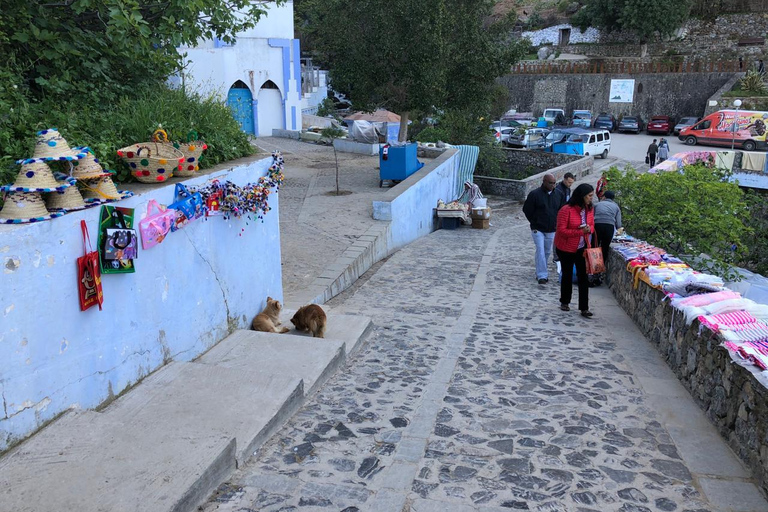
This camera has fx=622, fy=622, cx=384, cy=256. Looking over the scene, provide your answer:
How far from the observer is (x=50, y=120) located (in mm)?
5027

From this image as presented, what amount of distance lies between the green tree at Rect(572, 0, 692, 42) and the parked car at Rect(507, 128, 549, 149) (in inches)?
810

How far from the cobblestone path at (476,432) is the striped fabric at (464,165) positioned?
11.4 metres

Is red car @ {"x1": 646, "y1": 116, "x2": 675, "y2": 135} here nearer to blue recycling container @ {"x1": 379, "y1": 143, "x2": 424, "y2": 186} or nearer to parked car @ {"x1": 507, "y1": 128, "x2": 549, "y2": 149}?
parked car @ {"x1": 507, "y1": 128, "x2": 549, "y2": 149}

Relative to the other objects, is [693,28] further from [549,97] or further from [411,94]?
[411,94]

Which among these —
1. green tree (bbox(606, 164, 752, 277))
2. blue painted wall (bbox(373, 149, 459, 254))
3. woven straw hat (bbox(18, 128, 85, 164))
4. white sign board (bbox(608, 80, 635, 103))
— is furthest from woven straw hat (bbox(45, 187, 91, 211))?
white sign board (bbox(608, 80, 635, 103))

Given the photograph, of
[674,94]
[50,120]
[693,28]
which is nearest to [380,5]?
[50,120]

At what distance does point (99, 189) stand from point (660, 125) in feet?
130

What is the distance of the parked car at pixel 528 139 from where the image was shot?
30.6 metres

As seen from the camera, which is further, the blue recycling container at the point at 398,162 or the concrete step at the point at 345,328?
the blue recycling container at the point at 398,162

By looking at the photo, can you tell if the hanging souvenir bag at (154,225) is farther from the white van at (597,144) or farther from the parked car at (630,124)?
the parked car at (630,124)

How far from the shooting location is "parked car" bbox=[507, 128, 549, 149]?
100 feet

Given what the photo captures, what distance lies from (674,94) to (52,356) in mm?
Answer: 44612

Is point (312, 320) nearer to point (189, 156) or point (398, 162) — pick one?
point (189, 156)

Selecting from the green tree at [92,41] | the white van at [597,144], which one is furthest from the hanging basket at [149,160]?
the white van at [597,144]
